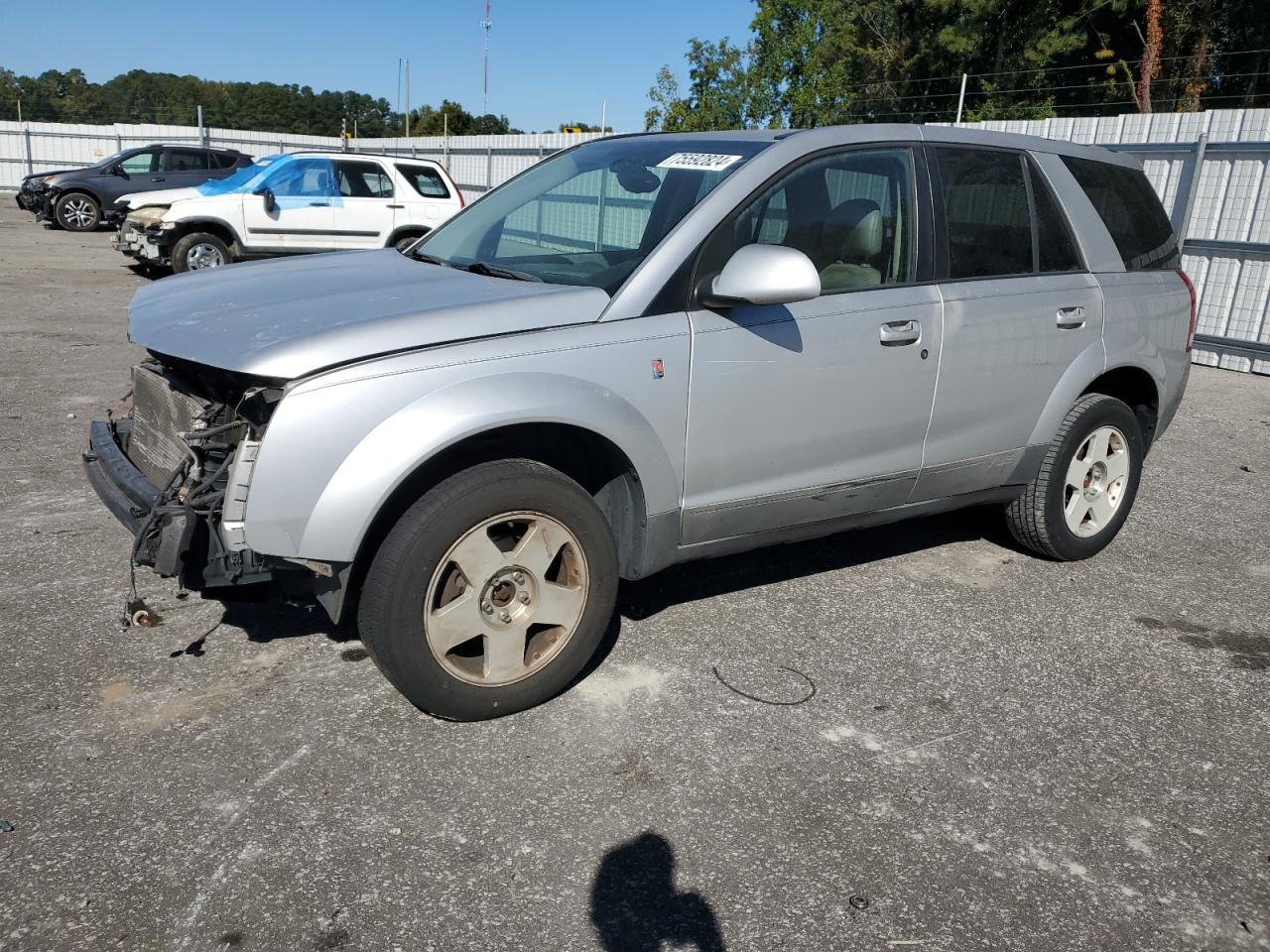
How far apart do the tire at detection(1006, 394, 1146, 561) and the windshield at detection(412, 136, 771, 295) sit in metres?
2.04

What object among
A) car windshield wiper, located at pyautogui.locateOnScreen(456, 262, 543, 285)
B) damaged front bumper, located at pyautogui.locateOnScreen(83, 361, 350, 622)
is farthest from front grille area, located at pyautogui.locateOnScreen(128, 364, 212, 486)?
car windshield wiper, located at pyautogui.locateOnScreen(456, 262, 543, 285)

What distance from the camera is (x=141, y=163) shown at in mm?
20859

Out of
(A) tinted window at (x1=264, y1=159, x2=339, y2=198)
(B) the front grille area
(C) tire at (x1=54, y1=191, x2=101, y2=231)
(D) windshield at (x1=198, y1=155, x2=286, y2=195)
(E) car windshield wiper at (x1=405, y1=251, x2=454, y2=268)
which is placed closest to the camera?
(B) the front grille area

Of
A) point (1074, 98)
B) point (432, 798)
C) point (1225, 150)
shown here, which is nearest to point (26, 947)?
point (432, 798)

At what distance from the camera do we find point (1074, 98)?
36094 mm

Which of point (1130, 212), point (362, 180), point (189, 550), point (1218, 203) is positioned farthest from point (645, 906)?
point (362, 180)

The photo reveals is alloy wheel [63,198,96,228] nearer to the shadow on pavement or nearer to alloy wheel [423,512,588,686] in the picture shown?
Result: alloy wheel [423,512,588,686]

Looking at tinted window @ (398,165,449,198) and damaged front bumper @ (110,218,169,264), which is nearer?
damaged front bumper @ (110,218,169,264)

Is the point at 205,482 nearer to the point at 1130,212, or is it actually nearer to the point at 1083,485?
the point at 1083,485

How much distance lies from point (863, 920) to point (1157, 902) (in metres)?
0.78

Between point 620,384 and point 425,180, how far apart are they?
1220 centimetres

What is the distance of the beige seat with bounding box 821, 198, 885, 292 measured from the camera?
3824mm

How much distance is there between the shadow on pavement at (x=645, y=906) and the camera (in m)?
2.40

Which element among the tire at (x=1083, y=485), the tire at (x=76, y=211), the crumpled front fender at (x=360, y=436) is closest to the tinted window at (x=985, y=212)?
the tire at (x=1083, y=485)
